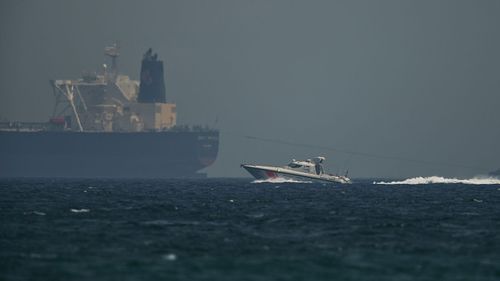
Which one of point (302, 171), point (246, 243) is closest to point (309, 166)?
point (302, 171)

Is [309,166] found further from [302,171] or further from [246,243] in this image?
[246,243]

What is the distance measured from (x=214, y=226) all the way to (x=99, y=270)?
79.9ft

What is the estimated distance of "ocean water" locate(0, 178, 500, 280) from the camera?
49406 millimetres

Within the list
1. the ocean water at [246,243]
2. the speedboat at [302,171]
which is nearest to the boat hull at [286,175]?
the speedboat at [302,171]

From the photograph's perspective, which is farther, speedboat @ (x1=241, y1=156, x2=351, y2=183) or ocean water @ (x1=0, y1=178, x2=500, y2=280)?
speedboat @ (x1=241, y1=156, x2=351, y2=183)

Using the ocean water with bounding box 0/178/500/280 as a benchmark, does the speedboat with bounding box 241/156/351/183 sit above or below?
above

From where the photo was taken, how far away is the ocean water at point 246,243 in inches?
1945

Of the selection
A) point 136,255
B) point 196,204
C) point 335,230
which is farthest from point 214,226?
point 196,204

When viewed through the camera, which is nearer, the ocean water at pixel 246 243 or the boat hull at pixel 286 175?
the ocean water at pixel 246 243

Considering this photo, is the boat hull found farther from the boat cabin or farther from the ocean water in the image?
the ocean water

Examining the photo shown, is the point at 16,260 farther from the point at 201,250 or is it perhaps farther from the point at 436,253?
the point at 436,253

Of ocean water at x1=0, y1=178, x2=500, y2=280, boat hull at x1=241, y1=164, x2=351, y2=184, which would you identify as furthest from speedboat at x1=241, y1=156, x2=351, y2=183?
ocean water at x1=0, y1=178, x2=500, y2=280

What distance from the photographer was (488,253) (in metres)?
56.8

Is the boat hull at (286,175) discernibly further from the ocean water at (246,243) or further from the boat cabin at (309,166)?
the ocean water at (246,243)
